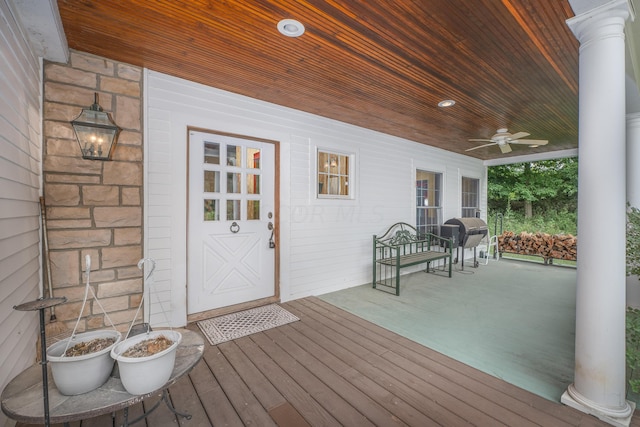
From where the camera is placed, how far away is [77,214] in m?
2.33

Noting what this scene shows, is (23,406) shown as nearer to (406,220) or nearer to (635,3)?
(635,3)

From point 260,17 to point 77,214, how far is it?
7.00ft

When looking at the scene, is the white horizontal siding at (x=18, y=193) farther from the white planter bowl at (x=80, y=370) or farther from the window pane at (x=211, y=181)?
the window pane at (x=211, y=181)

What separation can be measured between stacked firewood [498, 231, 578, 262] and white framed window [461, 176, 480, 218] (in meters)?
1.10

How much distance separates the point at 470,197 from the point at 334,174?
4646mm

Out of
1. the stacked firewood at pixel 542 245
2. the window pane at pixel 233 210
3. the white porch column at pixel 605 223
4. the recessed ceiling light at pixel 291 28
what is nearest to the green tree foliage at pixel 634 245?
the white porch column at pixel 605 223

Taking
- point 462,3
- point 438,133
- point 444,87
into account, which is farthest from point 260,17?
point 438,133

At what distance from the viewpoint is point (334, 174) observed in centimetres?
430

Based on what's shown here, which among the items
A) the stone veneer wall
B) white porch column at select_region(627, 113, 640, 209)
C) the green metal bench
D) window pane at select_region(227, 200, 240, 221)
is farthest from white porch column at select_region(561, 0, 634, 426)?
the stone veneer wall

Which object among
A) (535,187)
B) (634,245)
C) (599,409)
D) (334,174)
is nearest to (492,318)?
(599,409)

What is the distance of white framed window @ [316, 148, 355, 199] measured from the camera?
13.5 ft

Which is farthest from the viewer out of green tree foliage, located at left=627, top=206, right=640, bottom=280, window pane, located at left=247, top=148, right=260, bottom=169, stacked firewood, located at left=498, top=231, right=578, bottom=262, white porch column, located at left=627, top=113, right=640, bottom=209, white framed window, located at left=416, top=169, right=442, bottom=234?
stacked firewood, located at left=498, top=231, right=578, bottom=262

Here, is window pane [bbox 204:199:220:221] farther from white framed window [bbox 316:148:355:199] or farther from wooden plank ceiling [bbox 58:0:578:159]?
white framed window [bbox 316:148:355:199]

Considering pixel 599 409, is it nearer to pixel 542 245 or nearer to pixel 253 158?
pixel 253 158
